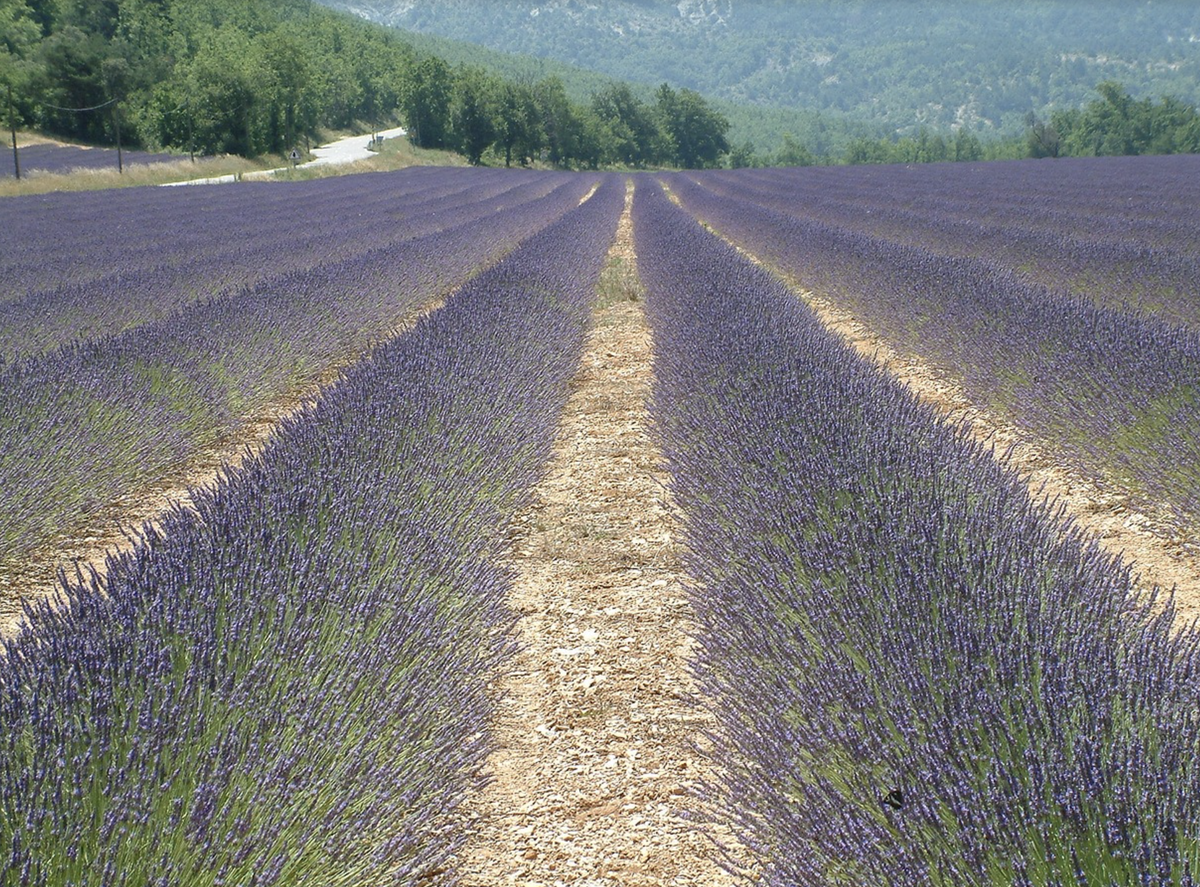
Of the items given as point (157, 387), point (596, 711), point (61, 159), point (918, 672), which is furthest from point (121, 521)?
point (61, 159)

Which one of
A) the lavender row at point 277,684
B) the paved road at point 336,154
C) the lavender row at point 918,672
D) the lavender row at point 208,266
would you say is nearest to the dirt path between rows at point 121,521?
the lavender row at point 277,684

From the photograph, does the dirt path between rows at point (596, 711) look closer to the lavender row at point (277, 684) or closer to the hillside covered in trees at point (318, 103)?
the lavender row at point (277, 684)

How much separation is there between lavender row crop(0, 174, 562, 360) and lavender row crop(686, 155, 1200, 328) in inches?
235

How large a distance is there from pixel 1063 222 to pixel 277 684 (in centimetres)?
1094

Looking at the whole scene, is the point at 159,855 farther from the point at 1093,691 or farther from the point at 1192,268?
the point at 1192,268

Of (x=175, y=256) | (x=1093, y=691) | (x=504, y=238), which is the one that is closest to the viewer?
(x=1093, y=691)

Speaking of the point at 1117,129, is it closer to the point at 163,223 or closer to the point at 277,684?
the point at 163,223

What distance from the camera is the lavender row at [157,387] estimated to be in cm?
340

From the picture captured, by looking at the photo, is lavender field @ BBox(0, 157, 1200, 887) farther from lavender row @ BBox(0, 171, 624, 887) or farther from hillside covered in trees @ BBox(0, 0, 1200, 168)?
hillside covered in trees @ BBox(0, 0, 1200, 168)

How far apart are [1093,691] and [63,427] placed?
12.3 ft

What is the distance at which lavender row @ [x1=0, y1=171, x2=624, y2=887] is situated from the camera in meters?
1.26

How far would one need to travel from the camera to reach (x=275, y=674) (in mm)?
1646

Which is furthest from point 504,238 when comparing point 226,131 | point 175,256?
point 226,131

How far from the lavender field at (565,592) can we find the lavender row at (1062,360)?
0.02 metres
